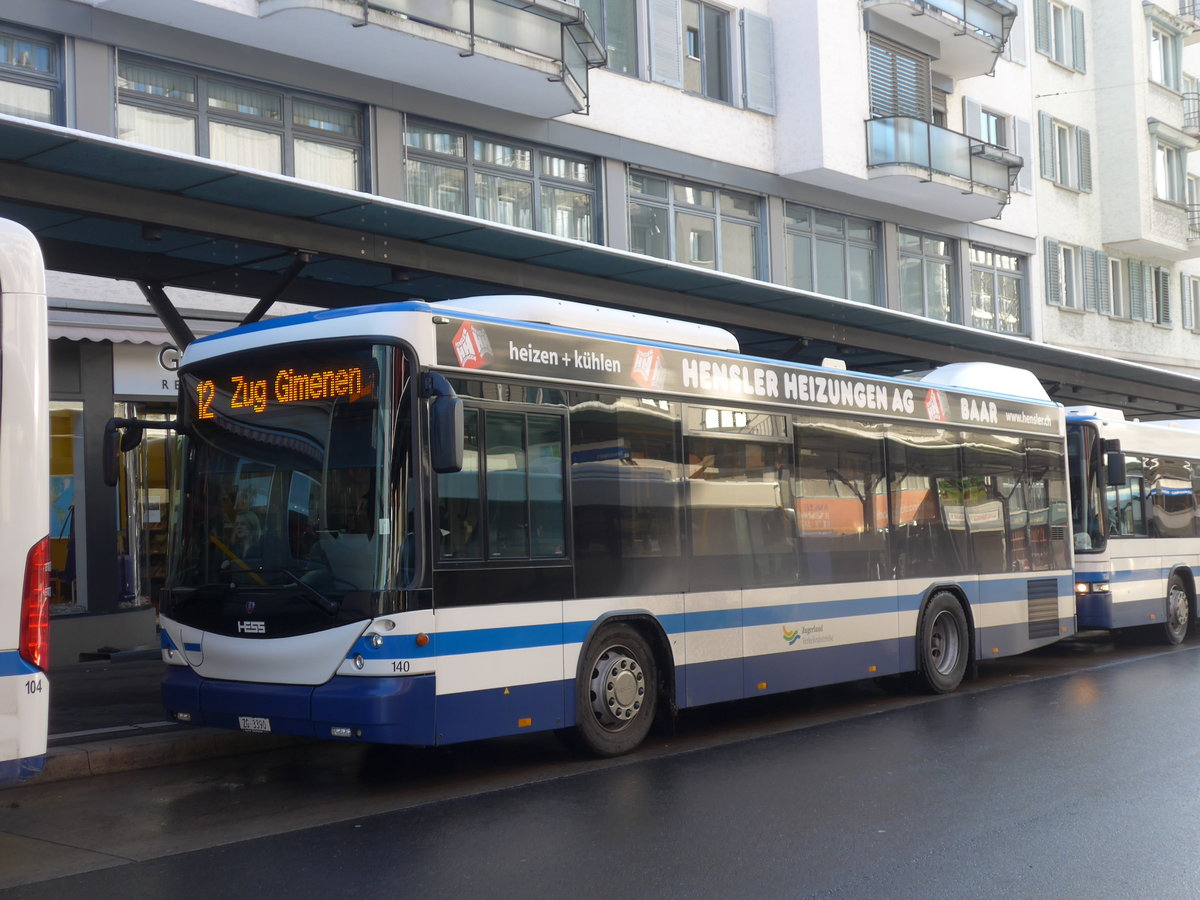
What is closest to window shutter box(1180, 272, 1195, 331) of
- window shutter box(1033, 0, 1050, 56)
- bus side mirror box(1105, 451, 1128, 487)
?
window shutter box(1033, 0, 1050, 56)

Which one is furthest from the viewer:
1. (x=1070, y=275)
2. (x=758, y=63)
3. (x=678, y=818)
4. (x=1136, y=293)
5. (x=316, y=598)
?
(x=1136, y=293)

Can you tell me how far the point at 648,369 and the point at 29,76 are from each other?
8.98 meters

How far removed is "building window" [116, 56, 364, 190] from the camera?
1619 centimetres

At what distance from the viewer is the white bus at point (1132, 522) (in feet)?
55.3

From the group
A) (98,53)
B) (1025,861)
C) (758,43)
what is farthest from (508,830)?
(758,43)

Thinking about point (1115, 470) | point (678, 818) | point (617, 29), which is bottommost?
point (678, 818)

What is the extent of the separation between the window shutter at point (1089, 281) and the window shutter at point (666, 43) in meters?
15.8

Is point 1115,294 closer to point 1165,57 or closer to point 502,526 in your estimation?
point 1165,57

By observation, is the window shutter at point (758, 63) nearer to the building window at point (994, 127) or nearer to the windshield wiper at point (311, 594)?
the building window at point (994, 127)

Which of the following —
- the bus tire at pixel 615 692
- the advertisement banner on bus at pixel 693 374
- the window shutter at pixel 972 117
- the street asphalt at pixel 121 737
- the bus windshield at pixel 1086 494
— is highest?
the window shutter at pixel 972 117

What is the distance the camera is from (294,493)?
8664mm

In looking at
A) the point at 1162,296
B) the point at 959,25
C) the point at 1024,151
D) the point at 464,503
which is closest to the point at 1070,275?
the point at 1024,151

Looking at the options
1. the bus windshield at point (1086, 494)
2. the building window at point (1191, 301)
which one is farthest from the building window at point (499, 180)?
the building window at point (1191, 301)

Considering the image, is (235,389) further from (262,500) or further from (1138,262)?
(1138,262)
